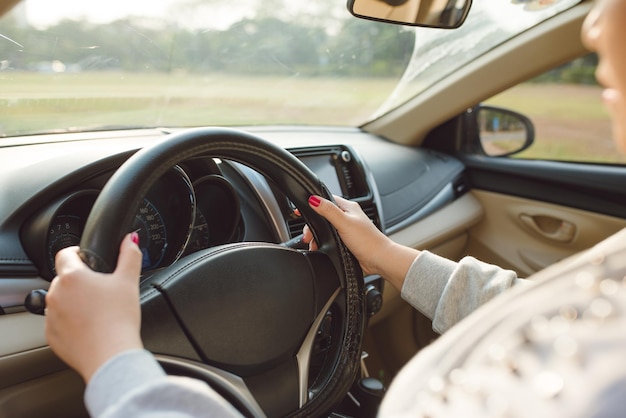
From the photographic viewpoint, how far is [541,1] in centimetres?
235

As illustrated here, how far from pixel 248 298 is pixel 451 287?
0.41 m

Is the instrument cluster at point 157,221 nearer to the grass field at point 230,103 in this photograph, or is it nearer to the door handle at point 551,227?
the grass field at point 230,103

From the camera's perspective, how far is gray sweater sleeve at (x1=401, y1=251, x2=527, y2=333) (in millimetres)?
1278

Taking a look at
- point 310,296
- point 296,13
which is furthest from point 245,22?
point 310,296

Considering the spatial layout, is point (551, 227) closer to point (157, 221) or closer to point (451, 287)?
point (451, 287)

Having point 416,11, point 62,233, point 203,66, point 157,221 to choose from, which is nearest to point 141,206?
point 157,221

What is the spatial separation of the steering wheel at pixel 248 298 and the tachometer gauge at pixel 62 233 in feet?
1.17

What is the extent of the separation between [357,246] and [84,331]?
2.28ft

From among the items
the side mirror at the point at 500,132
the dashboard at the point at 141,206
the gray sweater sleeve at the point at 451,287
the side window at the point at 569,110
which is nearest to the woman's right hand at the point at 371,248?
the gray sweater sleeve at the point at 451,287

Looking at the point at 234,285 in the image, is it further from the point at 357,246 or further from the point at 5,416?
the point at 5,416

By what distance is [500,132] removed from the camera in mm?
2924

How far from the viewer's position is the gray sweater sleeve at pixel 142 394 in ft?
2.47

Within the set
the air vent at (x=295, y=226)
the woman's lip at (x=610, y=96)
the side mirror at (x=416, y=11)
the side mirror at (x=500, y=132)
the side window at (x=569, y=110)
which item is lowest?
the side window at (x=569, y=110)

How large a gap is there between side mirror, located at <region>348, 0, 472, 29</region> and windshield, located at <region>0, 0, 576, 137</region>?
14.6 inches
